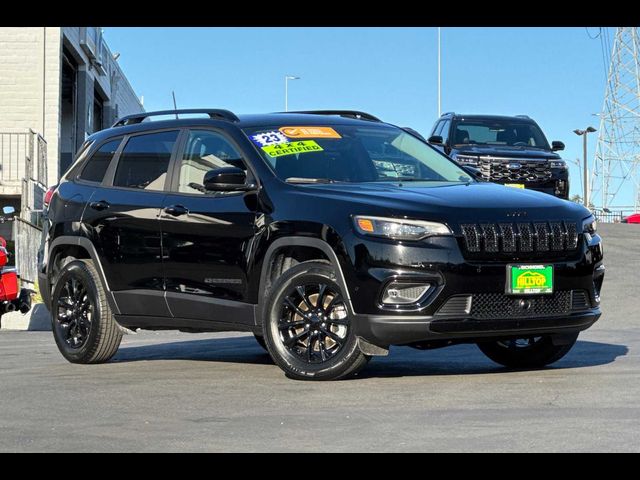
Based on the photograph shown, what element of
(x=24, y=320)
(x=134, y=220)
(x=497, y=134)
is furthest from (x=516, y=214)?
(x=497, y=134)

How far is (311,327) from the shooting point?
26.4 feet

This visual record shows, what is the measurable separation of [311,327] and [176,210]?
1.52 metres

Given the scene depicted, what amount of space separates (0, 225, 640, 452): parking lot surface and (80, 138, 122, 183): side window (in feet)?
4.85

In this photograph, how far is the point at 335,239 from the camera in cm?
789

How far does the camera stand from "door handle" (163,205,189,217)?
895 centimetres

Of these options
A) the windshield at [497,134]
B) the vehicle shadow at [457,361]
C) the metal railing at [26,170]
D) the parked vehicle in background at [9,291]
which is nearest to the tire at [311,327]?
the vehicle shadow at [457,361]

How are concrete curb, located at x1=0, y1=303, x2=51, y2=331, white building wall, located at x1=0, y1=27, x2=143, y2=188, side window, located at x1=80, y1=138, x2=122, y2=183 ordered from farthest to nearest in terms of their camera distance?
white building wall, located at x1=0, y1=27, x2=143, y2=188, concrete curb, located at x1=0, y1=303, x2=51, y2=331, side window, located at x1=80, y1=138, x2=122, y2=183

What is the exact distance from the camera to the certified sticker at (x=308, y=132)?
9000 millimetres

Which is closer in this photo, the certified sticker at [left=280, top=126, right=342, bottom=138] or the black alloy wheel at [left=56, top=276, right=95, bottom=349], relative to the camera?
the certified sticker at [left=280, top=126, right=342, bottom=138]

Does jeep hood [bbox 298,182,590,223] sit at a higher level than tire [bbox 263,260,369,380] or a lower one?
higher

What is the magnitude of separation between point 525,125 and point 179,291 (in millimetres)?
14516

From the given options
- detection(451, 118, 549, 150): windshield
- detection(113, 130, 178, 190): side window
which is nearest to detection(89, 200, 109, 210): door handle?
detection(113, 130, 178, 190): side window

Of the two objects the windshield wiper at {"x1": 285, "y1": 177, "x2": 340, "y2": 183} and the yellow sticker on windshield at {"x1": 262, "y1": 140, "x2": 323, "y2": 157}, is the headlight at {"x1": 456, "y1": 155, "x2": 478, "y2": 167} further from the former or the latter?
the windshield wiper at {"x1": 285, "y1": 177, "x2": 340, "y2": 183}
